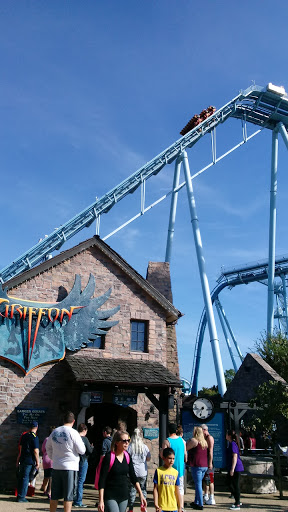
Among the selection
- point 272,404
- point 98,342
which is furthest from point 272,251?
point 272,404

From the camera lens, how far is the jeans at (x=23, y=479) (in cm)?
1003

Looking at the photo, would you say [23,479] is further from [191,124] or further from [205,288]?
[191,124]

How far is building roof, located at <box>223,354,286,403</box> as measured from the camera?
20.3m

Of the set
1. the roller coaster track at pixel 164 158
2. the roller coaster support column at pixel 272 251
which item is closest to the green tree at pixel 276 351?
the roller coaster support column at pixel 272 251

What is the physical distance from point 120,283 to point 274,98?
57.1ft

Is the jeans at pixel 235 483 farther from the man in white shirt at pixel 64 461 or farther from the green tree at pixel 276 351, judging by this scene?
the green tree at pixel 276 351

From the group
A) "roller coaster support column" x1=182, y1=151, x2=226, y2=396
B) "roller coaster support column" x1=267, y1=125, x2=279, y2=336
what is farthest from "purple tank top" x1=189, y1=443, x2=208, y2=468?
"roller coaster support column" x1=267, y1=125, x2=279, y2=336

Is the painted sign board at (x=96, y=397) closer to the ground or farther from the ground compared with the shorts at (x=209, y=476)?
farther from the ground

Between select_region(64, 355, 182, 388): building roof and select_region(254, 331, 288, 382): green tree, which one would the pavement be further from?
select_region(254, 331, 288, 382): green tree

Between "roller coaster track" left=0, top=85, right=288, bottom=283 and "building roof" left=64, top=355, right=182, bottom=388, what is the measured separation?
847 centimetres

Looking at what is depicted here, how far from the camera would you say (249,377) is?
21.1 m

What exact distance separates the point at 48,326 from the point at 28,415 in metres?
2.42

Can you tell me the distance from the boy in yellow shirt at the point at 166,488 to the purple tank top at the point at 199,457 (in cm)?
317

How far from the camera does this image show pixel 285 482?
13.7m
